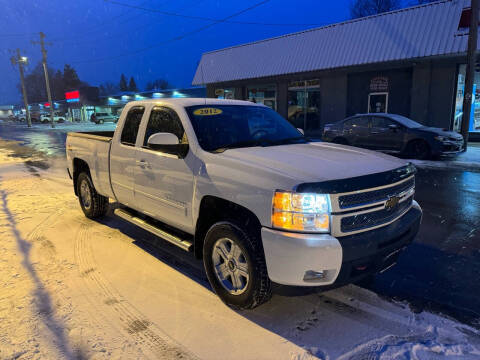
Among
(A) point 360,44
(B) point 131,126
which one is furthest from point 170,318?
(A) point 360,44

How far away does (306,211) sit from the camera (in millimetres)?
2711

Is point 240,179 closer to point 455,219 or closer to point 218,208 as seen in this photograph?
point 218,208

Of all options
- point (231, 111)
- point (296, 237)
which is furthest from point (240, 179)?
point (231, 111)

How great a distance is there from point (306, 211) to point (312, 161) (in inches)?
25.1

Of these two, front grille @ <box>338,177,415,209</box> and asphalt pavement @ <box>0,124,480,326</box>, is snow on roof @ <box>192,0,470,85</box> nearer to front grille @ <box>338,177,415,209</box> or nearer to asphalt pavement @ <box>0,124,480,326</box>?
asphalt pavement @ <box>0,124,480,326</box>

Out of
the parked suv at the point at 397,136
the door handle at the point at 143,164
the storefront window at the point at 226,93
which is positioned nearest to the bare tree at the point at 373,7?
the storefront window at the point at 226,93

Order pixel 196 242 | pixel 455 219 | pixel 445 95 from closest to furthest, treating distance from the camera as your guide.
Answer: pixel 196 242 < pixel 455 219 < pixel 445 95

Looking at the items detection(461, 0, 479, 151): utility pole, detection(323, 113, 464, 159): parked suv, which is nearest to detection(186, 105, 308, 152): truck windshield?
detection(323, 113, 464, 159): parked suv

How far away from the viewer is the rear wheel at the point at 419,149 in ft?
39.3

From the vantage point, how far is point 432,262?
4.18 m

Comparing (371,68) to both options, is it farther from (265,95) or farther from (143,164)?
(143,164)

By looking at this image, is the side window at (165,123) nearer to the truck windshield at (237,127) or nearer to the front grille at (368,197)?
the truck windshield at (237,127)

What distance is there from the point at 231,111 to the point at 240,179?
5.00 ft

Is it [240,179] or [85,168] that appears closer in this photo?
[240,179]
